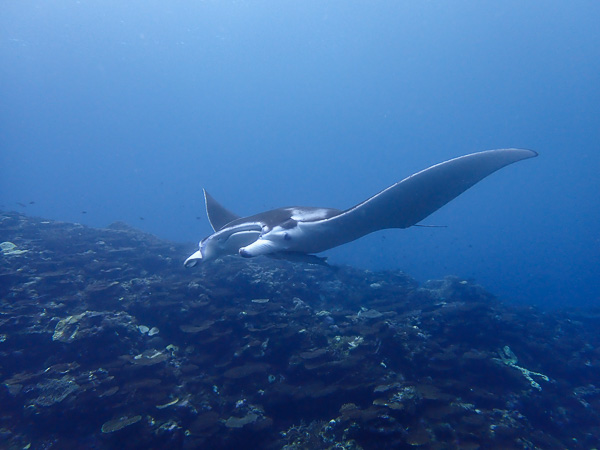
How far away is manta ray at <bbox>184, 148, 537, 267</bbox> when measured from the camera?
11.6ft

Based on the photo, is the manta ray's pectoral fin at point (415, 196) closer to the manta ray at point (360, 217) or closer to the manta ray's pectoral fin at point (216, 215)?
the manta ray at point (360, 217)

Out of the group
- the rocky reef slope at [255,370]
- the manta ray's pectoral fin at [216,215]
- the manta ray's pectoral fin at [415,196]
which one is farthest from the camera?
the manta ray's pectoral fin at [216,215]

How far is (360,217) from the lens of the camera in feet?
13.2

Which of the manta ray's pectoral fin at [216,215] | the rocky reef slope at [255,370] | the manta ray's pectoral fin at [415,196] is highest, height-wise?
the manta ray's pectoral fin at [216,215]

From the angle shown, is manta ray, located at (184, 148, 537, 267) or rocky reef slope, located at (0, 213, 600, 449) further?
rocky reef slope, located at (0, 213, 600, 449)

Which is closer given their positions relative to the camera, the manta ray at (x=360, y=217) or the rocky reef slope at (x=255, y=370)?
the manta ray at (x=360, y=217)

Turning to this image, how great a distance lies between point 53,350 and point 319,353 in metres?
5.67

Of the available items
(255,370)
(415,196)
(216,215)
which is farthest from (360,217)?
(216,215)

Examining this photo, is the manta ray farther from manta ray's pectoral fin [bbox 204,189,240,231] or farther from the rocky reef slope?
manta ray's pectoral fin [bbox 204,189,240,231]

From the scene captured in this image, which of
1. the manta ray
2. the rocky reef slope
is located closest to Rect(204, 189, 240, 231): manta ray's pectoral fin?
the rocky reef slope

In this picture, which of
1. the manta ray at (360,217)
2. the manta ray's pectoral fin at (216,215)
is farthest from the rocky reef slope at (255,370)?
the manta ray's pectoral fin at (216,215)

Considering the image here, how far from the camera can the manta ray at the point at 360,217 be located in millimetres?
3523

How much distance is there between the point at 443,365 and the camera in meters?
7.00

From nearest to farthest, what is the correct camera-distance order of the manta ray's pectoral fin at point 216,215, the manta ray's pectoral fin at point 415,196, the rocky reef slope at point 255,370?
the manta ray's pectoral fin at point 415,196, the rocky reef slope at point 255,370, the manta ray's pectoral fin at point 216,215
